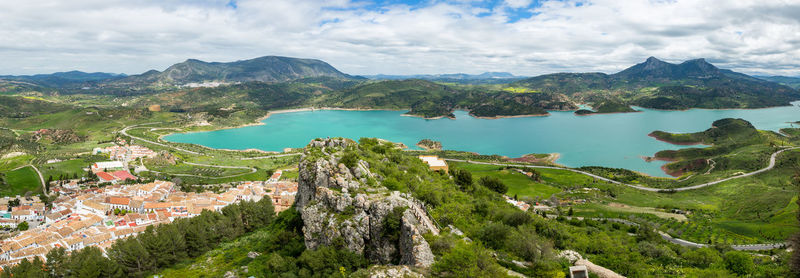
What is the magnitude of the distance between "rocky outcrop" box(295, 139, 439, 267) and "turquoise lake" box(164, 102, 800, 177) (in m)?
82.5

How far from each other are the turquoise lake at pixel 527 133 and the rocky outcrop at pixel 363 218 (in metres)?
82.5

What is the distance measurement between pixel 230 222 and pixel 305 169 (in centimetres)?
1630

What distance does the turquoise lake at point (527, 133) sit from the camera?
107562 millimetres

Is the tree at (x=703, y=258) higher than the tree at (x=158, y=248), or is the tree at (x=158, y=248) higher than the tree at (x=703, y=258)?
the tree at (x=703, y=258)

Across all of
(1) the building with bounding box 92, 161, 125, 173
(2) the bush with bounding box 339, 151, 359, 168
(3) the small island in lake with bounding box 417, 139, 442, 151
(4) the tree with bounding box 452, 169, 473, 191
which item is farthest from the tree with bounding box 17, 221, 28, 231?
(3) the small island in lake with bounding box 417, 139, 442, 151

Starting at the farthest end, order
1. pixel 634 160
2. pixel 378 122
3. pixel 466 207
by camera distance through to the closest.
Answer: pixel 378 122
pixel 634 160
pixel 466 207

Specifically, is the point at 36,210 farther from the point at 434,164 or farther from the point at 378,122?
the point at 378,122

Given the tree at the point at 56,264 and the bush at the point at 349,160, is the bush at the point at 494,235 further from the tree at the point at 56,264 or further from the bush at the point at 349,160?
the tree at the point at 56,264

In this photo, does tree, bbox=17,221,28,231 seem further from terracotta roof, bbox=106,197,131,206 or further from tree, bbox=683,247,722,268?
tree, bbox=683,247,722,268

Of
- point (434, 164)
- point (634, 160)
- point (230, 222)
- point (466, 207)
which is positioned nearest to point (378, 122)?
point (634, 160)

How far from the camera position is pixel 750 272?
758 inches

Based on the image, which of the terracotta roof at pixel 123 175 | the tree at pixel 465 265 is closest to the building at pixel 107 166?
the terracotta roof at pixel 123 175

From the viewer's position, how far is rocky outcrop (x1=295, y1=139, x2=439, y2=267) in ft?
64.6

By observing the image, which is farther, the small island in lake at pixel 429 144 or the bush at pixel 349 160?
the small island in lake at pixel 429 144
